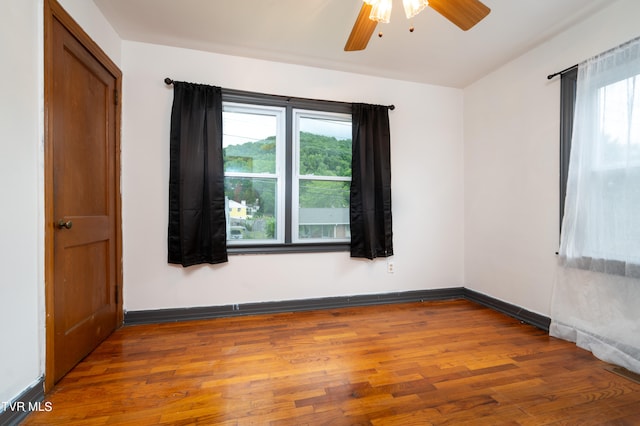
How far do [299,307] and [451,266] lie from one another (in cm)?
197

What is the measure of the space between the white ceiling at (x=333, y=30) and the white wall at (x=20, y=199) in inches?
34.9

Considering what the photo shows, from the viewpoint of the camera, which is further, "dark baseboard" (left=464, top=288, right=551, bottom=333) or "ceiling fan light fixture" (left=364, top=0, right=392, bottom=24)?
"dark baseboard" (left=464, top=288, right=551, bottom=333)

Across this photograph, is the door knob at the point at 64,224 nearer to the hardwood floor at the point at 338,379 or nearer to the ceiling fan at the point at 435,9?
the hardwood floor at the point at 338,379

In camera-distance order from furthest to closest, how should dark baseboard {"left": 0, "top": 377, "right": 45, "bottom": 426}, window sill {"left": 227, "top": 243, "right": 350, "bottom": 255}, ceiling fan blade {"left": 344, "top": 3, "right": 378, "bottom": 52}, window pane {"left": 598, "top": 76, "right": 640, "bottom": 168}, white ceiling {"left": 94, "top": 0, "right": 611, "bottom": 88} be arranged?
window sill {"left": 227, "top": 243, "right": 350, "bottom": 255}, white ceiling {"left": 94, "top": 0, "right": 611, "bottom": 88}, window pane {"left": 598, "top": 76, "right": 640, "bottom": 168}, ceiling fan blade {"left": 344, "top": 3, "right": 378, "bottom": 52}, dark baseboard {"left": 0, "top": 377, "right": 45, "bottom": 426}

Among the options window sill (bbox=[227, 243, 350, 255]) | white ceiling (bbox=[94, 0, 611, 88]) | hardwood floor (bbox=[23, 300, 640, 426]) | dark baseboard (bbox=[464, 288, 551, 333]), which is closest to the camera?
hardwood floor (bbox=[23, 300, 640, 426])

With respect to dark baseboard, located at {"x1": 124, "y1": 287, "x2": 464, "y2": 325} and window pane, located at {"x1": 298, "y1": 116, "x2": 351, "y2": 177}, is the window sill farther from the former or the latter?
window pane, located at {"x1": 298, "y1": 116, "x2": 351, "y2": 177}

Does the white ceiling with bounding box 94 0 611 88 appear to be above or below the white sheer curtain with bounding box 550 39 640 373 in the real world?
above

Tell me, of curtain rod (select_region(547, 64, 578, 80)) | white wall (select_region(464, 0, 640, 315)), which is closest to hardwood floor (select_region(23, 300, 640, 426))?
white wall (select_region(464, 0, 640, 315))

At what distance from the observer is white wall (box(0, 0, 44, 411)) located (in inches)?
49.7

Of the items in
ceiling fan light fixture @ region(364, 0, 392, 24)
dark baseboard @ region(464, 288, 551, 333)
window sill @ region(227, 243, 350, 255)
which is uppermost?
ceiling fan light fixture @ region(364, 0, 392, 24)

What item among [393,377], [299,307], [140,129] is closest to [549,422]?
[393,377]

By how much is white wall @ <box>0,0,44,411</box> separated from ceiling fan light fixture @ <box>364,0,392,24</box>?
5.97ft

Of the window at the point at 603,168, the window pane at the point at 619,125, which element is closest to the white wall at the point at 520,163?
the window at the point at 603,168

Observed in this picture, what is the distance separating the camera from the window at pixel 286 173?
2691 mm
